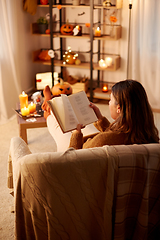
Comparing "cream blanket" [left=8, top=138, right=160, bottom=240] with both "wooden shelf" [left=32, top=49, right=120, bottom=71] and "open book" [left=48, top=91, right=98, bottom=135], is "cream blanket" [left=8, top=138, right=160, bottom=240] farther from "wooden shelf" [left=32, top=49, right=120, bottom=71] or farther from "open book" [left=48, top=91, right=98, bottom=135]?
"wooden shelf" [left=32, top=49, right=120, bottom=71]

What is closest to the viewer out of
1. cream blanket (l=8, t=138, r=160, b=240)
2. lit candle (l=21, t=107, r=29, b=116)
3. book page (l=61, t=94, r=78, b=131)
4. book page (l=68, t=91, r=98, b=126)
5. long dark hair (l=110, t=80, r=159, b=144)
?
cream blanket (l=8, t=138, r=160, b=240)

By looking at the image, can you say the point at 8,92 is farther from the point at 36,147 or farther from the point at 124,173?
the point at 124,173

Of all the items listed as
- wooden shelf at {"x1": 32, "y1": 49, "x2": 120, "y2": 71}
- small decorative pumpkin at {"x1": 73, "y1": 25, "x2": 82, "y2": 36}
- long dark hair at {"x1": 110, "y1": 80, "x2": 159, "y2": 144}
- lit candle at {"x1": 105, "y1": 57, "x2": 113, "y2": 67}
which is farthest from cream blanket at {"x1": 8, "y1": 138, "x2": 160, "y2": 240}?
small decorative pumpkin at {"x1": 73, "y1": 25, "x2": 82, "y2": 36}

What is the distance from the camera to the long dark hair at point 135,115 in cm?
137

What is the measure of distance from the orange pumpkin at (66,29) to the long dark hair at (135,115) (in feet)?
8.61

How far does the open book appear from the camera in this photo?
1.67 metres

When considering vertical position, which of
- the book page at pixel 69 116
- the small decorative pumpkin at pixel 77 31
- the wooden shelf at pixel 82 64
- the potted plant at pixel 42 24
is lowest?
the book page at pixel 69 116

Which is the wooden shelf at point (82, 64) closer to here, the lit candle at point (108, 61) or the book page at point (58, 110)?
the lit candle at point (108, 61)

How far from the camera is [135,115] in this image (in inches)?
53.9

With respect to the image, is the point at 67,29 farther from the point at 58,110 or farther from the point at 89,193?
the point at 89,193

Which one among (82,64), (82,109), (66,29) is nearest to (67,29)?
(66,29)

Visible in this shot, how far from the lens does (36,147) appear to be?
278cm

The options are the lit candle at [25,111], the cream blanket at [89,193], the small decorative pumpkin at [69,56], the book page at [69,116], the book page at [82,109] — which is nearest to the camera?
the cream blanket at [89,193]

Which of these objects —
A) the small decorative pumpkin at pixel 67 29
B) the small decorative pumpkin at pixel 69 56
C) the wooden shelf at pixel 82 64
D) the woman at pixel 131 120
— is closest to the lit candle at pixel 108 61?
the wooden shelf at pixel 82 64
